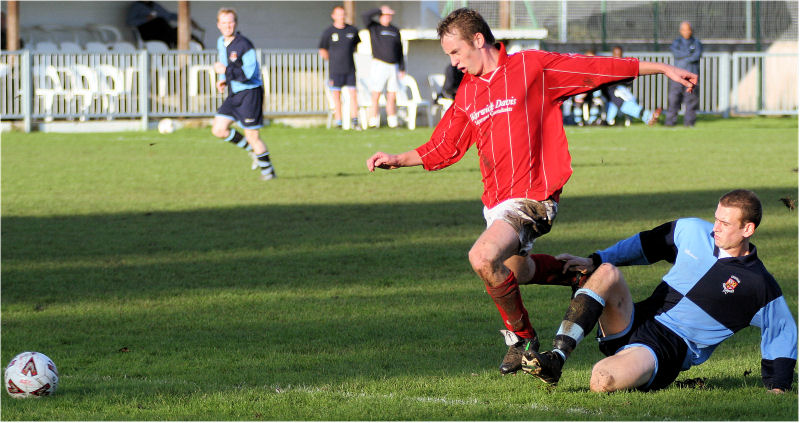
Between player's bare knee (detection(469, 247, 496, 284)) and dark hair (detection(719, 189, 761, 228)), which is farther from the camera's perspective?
player's bare knee (detection(469, 247, 496, 284))

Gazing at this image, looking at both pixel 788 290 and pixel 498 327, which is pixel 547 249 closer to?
pixel 788 290

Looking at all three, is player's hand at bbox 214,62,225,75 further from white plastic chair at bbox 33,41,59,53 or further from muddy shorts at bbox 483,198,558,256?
white plastic chair at bbox 33,41,59,53

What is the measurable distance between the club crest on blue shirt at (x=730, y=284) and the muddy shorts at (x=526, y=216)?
921 millimetres

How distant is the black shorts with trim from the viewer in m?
5.89

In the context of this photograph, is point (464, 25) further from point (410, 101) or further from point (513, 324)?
point (410, 101)

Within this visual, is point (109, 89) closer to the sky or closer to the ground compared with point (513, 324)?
closer to the sky

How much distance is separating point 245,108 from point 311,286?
23.2ft

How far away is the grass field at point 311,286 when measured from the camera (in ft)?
18.7

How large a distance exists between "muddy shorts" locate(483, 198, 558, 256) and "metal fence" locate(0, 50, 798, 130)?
20.2m

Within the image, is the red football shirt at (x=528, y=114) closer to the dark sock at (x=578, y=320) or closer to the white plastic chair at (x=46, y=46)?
the dark sock at (x=578, y=320)

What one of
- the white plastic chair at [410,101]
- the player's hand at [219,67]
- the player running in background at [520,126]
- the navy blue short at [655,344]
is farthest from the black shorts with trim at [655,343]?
the white plastic chair at [410,101]

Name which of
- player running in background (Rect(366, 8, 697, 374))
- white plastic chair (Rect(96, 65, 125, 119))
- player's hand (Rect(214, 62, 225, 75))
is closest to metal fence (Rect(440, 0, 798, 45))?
white plastic chair (Rect(96, 65, 125, 119))

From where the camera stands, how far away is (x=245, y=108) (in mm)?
15859

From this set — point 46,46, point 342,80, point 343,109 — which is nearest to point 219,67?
point 342,80
